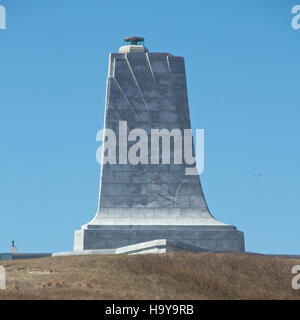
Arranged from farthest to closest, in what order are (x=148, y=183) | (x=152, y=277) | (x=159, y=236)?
(x=148, y=183) < (x=159, y=236) < (x=152, y=277)

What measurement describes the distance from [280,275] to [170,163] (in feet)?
39.5

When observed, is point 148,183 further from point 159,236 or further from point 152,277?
point 152,277

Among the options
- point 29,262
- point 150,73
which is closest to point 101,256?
point 29,262

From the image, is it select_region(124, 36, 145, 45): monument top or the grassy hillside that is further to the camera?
select_region(124, 36, 145, 45): monument top

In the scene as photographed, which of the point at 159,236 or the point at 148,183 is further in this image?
the point at 148,183

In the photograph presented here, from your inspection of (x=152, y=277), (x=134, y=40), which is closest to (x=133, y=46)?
(x=134, y=40)

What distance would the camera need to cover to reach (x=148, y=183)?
138 feet

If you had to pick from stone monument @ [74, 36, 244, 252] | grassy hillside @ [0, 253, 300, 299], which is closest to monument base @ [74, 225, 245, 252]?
stone monument @ [74, 36, 244, 252]

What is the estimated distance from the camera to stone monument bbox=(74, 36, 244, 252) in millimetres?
40406

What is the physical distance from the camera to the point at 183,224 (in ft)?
135

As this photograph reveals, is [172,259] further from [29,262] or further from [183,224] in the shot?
[183,224]

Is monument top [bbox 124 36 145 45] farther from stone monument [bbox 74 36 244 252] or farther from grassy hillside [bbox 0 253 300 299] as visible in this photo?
grassy hillside [bbox 0 253 300 299]

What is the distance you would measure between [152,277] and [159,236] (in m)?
11.2

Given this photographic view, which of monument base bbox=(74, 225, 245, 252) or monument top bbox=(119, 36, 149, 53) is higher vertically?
monument top bbox=(119, 36, 149, 53)
